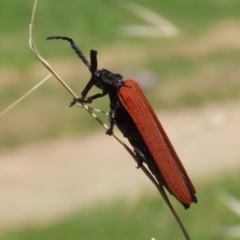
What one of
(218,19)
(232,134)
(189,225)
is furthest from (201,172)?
(218,19)

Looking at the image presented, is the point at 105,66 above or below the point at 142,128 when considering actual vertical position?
above

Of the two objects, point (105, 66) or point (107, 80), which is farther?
point (105, 66)

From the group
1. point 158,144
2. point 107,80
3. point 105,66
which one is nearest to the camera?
point 158,144

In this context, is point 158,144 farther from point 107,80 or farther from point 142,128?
point 107,80

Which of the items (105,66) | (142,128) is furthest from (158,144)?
(105,66)

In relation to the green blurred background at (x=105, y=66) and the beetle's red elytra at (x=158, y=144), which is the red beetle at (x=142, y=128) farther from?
the green blurred background at (x=105, y=66)

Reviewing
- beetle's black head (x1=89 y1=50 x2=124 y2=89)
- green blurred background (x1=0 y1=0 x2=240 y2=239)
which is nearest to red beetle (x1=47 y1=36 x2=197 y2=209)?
beetle's black head (x1=89 y1=50 x2=124 y2=89)

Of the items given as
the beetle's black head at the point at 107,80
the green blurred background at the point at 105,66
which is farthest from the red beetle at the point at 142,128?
the green blurred background at the point at 105,66

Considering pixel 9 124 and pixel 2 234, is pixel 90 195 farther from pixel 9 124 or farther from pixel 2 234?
pixel 9 124

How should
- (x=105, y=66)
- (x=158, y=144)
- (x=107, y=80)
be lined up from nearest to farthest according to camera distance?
(x=158, y=144) → (x=107, y=80) → (x=105, y=66)
